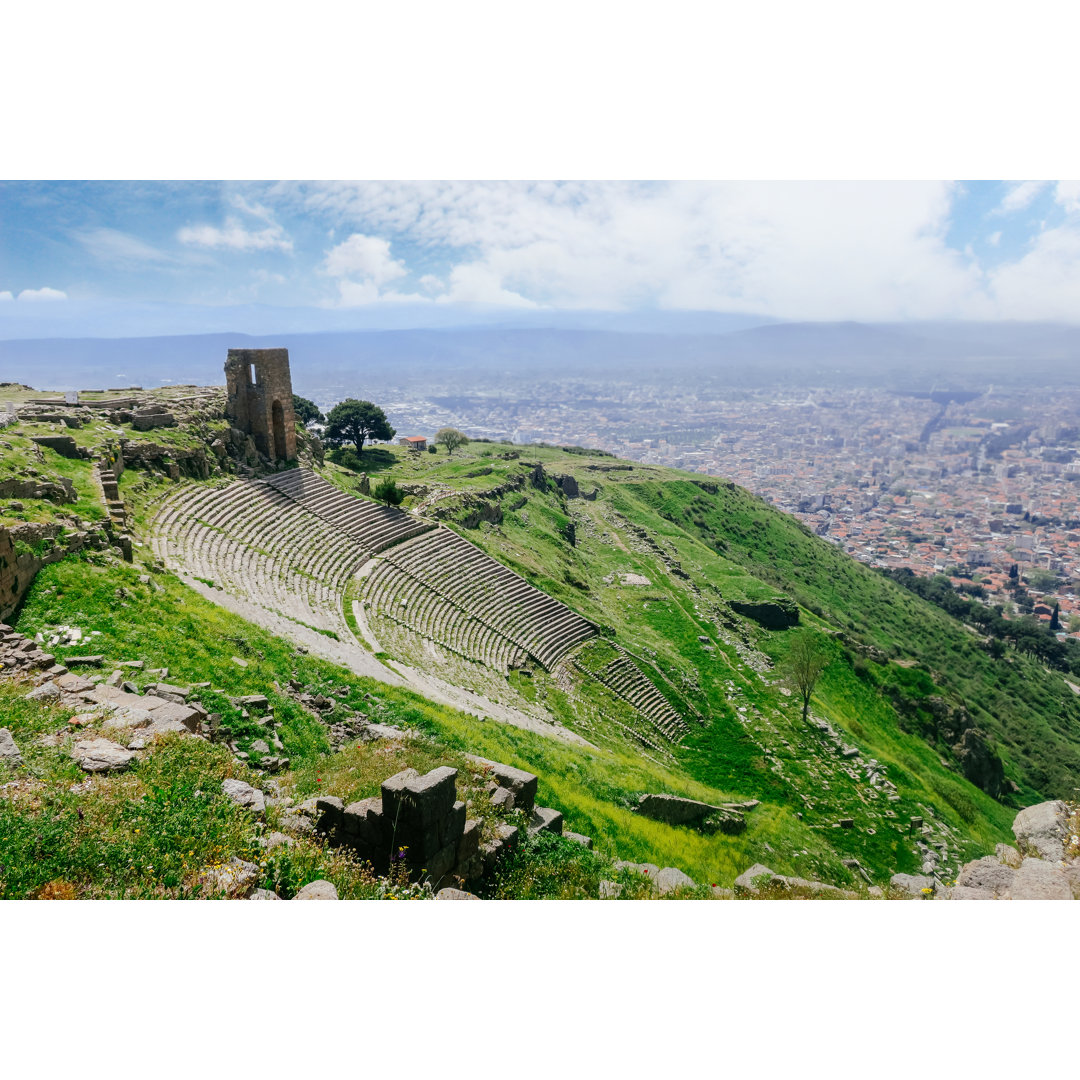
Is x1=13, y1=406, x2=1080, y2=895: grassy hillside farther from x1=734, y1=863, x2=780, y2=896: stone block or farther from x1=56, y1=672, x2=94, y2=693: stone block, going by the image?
x1=56, y1=672, x2=94, y2=693: stone block

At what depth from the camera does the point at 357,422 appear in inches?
1993

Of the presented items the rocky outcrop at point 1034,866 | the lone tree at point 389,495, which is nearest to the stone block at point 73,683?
the rocky outcrop at point 1034,866

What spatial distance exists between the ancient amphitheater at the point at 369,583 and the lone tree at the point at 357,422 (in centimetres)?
2396

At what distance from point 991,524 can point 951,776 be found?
158 m

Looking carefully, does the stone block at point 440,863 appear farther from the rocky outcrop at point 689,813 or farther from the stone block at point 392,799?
the rocky outcrop at point 689,813

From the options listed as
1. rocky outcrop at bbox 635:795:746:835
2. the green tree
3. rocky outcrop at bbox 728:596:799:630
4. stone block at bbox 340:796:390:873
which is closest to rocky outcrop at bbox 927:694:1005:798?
rocky outcrop at bbox 728:596:799:630

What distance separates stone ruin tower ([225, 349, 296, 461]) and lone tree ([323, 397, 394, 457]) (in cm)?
2172

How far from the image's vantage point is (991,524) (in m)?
153

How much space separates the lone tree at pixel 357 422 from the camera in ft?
165

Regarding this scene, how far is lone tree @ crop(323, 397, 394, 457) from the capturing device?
5019 centimetres

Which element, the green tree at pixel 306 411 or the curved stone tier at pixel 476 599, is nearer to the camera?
the curved stone tier at pixel 476 599

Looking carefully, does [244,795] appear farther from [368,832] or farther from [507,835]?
[507,835]

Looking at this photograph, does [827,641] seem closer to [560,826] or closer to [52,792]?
[560,826]

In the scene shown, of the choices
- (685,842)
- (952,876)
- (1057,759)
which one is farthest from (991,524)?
(685,842)
